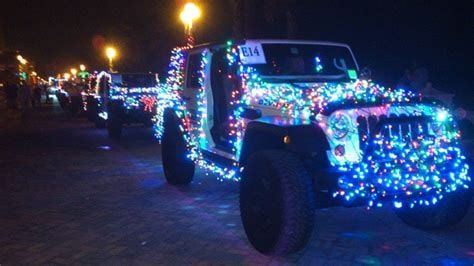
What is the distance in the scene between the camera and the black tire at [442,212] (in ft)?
17.6

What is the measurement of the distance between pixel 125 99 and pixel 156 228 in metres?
10.1

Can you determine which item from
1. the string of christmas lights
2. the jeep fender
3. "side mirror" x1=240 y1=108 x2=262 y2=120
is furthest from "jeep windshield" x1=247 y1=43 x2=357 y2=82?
the jeep fender

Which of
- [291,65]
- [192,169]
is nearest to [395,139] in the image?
[291,65]

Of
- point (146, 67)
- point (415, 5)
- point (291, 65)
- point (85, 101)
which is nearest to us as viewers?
point (291, 65)

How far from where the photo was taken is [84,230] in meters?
6.07

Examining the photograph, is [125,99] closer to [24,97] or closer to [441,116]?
[441,116]

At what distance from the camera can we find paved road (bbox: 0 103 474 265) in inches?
200

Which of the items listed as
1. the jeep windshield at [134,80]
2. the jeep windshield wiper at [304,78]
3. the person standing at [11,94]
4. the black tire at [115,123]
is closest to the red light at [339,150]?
the jeep windshield wiper at [304,78]

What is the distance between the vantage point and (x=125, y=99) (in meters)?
15.7

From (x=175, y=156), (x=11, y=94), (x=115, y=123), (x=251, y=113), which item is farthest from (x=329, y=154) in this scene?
(x=11, y=94)

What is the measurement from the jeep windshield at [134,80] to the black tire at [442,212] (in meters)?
12.7

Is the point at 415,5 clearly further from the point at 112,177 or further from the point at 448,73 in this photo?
the point at 112,177

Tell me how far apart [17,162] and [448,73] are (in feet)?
30.9

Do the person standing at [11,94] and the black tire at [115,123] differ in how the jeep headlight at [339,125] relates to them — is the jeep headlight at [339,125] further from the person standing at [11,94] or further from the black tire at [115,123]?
the person standing at [11,94]
